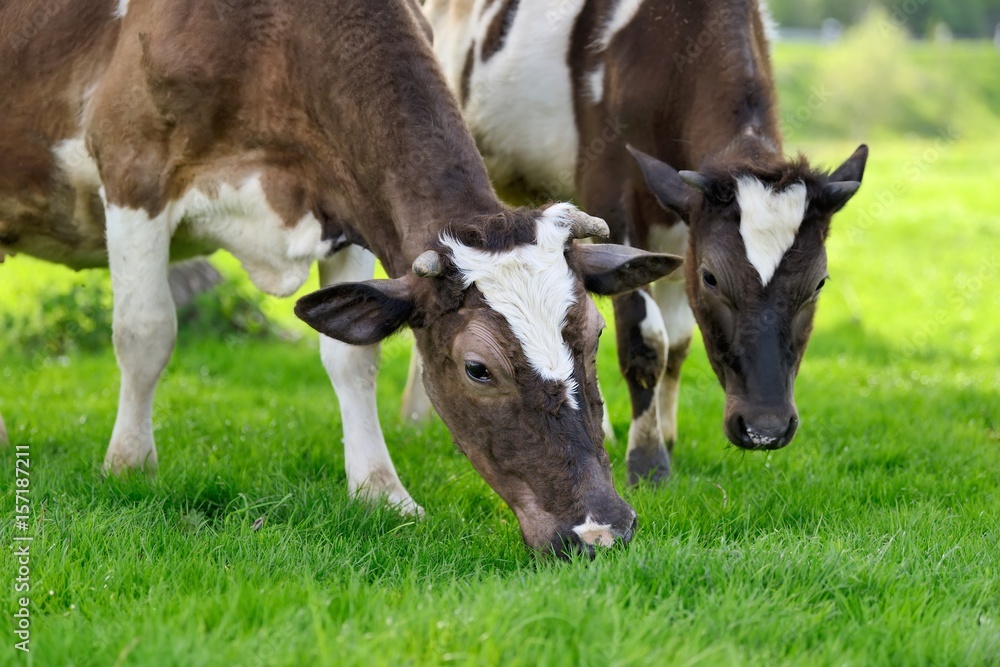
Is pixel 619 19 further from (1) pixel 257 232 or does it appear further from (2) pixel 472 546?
(2) pixel 472 546

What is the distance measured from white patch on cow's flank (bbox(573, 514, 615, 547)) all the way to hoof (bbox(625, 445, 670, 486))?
2.22m

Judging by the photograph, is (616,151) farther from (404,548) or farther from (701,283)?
(404,548)

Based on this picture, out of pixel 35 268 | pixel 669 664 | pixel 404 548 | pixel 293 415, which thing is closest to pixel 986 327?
pixel 293 415

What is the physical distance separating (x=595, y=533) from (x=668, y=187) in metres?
2.52

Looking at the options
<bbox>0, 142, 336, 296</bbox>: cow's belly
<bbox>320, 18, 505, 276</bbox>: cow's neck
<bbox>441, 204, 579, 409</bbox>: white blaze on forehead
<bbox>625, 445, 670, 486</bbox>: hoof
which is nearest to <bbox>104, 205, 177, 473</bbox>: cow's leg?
<bbox>0, 142, 336, 296</bbox>: cow's belly

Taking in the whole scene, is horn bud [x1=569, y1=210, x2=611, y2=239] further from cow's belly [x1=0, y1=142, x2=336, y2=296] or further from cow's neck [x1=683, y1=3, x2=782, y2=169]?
cow's neck [x1=683, y1=3, x2=782, y2=169]

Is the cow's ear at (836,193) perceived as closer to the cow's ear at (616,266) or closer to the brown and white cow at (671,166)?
the brown and white cow at (671,166)

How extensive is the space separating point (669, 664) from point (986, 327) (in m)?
10.5

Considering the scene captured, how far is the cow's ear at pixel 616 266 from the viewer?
458 centimetres

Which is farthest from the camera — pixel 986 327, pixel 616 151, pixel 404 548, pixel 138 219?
pixel 986 327

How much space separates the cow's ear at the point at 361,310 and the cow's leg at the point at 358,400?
0.99 m

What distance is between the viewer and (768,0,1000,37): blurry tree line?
8981 centimetres

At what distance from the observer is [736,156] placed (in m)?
6.07

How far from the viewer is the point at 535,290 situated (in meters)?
4.22
